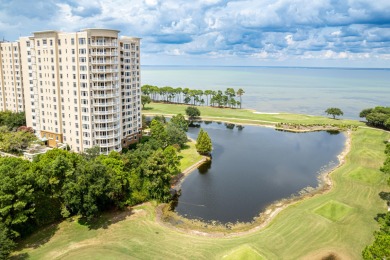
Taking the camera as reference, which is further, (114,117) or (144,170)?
(114,117)

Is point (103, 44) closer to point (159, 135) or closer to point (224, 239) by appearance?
point (159, 135)

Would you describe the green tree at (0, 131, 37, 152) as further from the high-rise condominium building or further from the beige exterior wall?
the beige exterior wall

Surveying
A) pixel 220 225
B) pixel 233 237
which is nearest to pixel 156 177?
pixel 220 225

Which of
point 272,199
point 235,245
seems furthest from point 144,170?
point 272,199

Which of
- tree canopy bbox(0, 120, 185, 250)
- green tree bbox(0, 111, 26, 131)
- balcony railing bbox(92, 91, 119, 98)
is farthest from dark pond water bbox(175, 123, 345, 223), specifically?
green tree bbox(0, 111, 26, 131)

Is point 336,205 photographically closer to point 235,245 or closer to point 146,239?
point 235,245

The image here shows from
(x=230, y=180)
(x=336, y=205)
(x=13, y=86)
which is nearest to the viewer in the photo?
(x=336, y=205)

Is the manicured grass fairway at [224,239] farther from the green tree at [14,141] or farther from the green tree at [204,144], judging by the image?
the green tree at [14,141]
